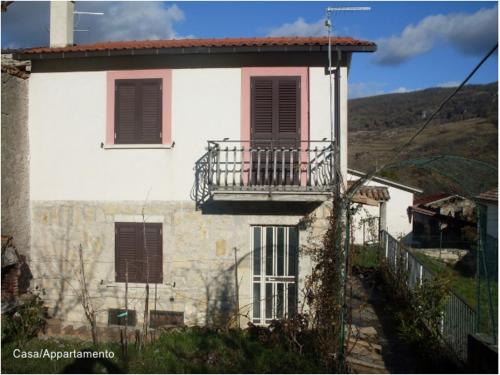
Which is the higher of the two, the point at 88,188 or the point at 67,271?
the point at 88,188

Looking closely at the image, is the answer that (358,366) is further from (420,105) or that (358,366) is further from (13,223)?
(420,105)

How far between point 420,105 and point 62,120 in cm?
9180

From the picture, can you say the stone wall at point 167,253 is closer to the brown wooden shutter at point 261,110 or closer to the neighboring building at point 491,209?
the brown wooden shutter at point 261,110

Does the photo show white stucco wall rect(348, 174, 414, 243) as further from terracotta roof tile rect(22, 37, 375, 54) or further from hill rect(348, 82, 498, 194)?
terracotta roof tile rect(22, 37, 375, 54)

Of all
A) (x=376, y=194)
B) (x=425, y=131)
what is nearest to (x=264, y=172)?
(x=376, y=194)

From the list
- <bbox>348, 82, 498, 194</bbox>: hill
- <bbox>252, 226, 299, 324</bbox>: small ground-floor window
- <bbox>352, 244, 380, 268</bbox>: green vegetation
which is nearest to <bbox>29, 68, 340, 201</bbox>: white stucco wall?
<bbox>252, 226, 299, 324</bbox>: small ground-floor window

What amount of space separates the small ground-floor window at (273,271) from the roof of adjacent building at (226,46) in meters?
3.68

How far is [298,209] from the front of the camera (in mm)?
9195

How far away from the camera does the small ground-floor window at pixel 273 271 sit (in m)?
9.41

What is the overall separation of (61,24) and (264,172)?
19.8 ft

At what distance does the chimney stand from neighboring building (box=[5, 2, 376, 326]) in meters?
0.98

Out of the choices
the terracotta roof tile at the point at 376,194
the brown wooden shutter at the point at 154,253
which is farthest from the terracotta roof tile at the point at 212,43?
the terracotta roof tile at the point at 376,194

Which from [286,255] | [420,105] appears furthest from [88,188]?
[420,105]

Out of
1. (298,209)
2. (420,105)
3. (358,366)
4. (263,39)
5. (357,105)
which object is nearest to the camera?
(358,366)
